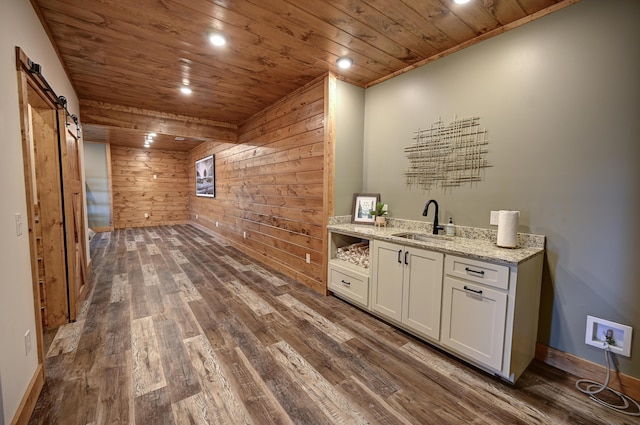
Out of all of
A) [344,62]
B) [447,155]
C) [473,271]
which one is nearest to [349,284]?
[473,271]

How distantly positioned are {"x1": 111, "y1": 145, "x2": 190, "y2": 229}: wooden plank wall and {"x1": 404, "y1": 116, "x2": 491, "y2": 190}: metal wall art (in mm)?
8130

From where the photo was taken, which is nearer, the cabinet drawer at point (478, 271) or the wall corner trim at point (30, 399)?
the wall corner trim at point (30, 399)

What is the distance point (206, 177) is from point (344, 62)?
17.8 feet

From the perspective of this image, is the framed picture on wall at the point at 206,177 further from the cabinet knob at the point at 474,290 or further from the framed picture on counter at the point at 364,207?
the cabinet knob at the point at 474,290

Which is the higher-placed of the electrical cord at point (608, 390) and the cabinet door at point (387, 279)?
the cabinet door at point (387, 279)

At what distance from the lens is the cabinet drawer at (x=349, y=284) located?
104 inches

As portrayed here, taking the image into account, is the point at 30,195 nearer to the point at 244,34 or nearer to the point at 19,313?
the point at 19,313

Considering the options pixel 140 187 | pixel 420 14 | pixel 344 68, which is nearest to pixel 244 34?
pixel 344 68

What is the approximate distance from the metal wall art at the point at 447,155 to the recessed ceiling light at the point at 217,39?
6.42ft

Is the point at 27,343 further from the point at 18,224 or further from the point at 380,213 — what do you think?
the point at 380,213

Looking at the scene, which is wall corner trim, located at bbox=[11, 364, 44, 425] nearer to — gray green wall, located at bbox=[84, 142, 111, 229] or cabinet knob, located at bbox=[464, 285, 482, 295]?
cabinet knob, located at bbox=[464, 285, 482, 295]

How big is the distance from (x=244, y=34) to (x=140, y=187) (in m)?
7.60

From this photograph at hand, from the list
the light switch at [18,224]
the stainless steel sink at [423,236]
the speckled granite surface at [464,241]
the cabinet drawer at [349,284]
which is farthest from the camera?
the cabinet drawer at [349,284]

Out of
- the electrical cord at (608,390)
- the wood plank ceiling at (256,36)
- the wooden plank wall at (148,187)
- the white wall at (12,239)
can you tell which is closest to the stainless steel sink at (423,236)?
the electrical cord at (608,390)
